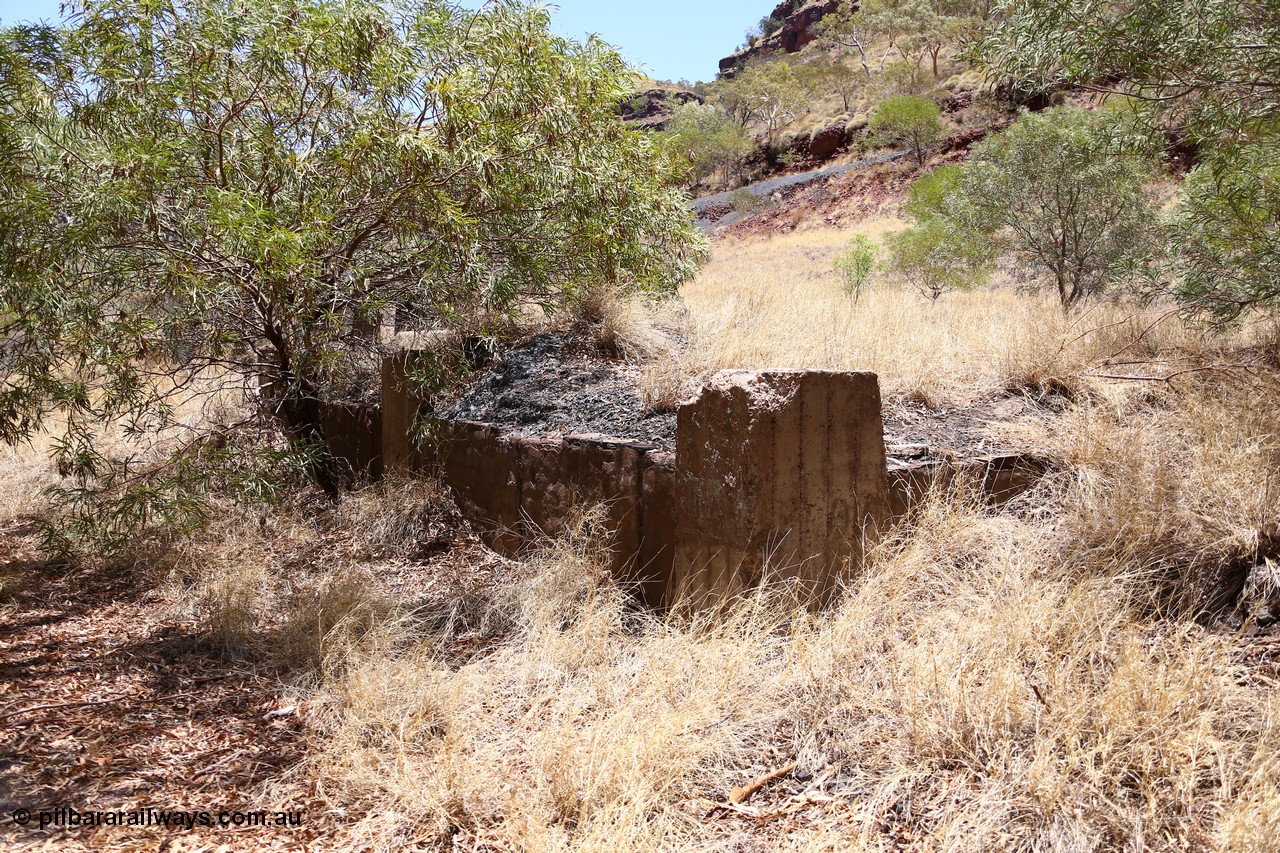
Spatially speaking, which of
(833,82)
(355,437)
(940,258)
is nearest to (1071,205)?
(940,258)

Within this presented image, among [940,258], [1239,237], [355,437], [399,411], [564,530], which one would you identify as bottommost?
[564,530]

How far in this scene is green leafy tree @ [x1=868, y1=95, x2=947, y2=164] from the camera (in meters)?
28.9

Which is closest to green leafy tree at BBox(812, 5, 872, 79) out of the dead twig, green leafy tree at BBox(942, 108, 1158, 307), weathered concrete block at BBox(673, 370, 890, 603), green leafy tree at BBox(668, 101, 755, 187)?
green leafy tree at BBox(668, 101, 755, 187)

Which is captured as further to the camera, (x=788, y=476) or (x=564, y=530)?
(x=564, y=530)

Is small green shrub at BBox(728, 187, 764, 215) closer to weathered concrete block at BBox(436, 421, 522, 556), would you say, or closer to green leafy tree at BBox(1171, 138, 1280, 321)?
green leafy tree at BBox(1171, 138, 1280, 321)

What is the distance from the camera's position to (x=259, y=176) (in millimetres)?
5348

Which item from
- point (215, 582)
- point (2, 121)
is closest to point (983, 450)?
point (215, 582)

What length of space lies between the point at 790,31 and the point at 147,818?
78175 mm

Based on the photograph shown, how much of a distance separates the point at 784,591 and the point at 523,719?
46.2 inches

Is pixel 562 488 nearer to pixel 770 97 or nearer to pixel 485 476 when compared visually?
pixel 485 476

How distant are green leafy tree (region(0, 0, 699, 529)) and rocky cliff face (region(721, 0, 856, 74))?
6601 cm

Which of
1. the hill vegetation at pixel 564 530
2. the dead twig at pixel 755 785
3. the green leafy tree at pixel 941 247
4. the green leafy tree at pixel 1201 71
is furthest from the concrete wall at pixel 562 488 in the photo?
the green leafy tree at pixel 941 247

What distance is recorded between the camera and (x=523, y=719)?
123 inches

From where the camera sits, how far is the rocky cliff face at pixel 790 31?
68.9m
